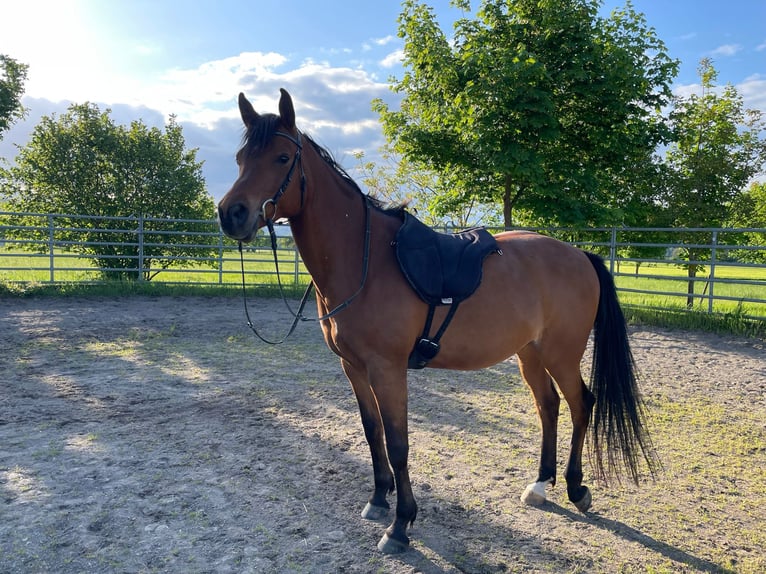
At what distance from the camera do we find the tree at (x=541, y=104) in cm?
900

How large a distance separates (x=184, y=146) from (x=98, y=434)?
11788 millimetres

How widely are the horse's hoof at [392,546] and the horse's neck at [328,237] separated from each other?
4.20ft

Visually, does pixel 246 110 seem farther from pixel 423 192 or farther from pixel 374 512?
pixel 423 192

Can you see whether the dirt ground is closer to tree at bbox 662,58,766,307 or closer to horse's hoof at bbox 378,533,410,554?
horse's hoof at bbox 378,533,410,554

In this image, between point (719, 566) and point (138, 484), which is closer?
point (719, 566)

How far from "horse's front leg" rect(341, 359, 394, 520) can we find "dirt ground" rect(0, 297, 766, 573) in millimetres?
98

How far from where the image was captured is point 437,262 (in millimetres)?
2543

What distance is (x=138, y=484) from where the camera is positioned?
113 inches

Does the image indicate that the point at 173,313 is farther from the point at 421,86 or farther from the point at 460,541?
the point at 460,541

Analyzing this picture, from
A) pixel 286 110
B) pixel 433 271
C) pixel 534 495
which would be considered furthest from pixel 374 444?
pixel 286 110

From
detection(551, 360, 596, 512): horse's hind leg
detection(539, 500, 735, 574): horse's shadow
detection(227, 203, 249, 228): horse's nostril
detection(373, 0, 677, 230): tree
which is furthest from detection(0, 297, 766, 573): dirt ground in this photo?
detection(373, 0, 677, 230): tree

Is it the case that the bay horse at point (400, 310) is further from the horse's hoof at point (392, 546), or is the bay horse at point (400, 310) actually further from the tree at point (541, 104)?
the tree at point (541, 104)

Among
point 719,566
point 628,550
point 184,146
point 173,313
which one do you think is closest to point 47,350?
point 173,313

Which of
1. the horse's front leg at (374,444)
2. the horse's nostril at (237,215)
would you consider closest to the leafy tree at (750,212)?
the horse's front leg at (374,444)
